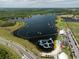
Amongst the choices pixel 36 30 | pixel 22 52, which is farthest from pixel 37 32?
pixel 22 52

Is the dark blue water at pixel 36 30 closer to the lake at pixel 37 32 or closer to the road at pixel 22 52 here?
the lake at pixel 37 32

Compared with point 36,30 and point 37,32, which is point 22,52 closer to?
point 37,32

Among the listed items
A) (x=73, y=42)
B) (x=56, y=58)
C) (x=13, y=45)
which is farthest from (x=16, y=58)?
(x=73, y=42)

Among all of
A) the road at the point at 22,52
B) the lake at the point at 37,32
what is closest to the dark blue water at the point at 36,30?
the lake at the point at 37,32

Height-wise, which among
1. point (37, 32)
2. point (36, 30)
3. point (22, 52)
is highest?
point (22, 52)

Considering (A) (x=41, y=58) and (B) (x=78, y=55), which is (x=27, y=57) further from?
(B) (x=78, y=55)

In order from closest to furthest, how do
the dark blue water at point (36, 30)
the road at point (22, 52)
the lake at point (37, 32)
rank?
1. the road at point (22, 52)
2. the lake at point (37, 32)
3. the dark blue water at point (36, 30)

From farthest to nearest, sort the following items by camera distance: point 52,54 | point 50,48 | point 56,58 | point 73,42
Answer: point 73,42 < point 50,48 < point 52,54 < point 56,58

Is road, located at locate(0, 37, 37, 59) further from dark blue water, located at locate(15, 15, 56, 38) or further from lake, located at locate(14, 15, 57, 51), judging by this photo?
dark blue water, located at locate(15, 15, 56, 38)

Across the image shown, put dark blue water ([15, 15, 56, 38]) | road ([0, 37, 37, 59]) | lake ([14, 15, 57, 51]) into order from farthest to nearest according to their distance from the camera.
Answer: dark blue water ([15, 15, 56, 38])
lake ([14, 15, 57, 51])
road ([0, 37, 37, 59])

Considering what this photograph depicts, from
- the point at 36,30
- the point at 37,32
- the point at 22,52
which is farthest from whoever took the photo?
the point at 36,30

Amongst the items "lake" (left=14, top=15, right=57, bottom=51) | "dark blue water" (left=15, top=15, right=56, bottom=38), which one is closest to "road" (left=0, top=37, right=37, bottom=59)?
"lake" (left=14, top=15, right=57, bottom=51)
